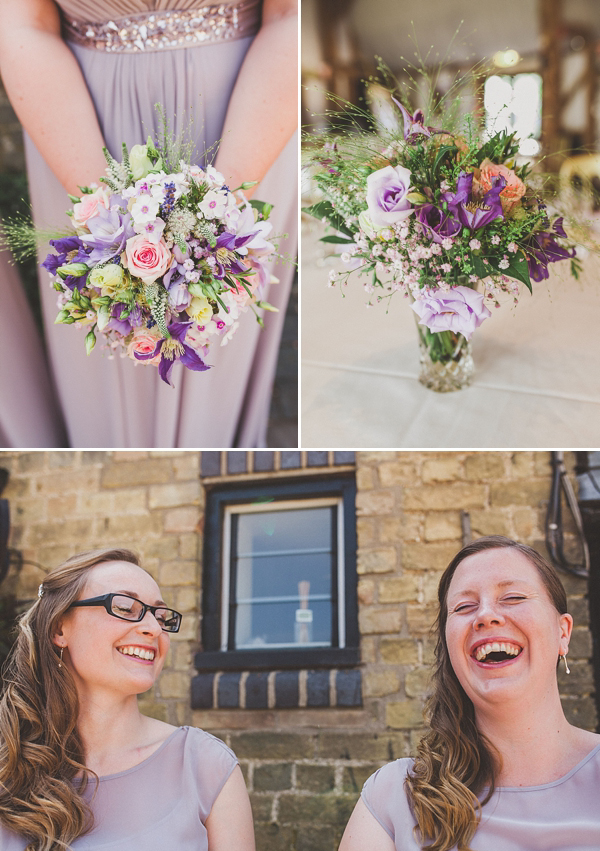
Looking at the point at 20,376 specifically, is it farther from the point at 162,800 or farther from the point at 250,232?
the point at 162,800

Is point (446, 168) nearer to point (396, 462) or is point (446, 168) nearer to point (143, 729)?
point (396, 462)

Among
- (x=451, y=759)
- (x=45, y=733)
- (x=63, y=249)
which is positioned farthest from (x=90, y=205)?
(x=451, y=759)

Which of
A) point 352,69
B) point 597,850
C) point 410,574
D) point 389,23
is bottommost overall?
point 597,850

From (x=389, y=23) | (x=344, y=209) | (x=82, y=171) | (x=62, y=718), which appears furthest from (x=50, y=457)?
(x=389, y=23)

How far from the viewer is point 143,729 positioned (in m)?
1.85

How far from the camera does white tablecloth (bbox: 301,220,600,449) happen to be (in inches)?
89.5

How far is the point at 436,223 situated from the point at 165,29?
1.21m

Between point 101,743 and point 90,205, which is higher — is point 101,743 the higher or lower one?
the lower one

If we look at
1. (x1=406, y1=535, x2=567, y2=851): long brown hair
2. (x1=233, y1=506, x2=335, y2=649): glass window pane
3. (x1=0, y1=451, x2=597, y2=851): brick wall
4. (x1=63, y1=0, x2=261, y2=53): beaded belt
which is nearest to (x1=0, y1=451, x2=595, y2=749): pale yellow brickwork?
(x1=0, y1=451, x2=597, y2=851): brick wall

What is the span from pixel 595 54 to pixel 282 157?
8.01 ft

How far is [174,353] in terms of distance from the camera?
192 cm

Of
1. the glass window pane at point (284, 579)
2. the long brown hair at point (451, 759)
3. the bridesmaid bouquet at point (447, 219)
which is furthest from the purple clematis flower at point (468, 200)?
the glass window pane at point (284, 579)

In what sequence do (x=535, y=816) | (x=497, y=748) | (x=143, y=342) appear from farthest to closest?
(x=143, y=342)
(x=497, y=748)
(x=535, y=816)

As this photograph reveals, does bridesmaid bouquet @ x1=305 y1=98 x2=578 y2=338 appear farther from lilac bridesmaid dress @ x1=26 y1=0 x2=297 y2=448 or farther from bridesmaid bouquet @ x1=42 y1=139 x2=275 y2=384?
lilac bridesmaid dress @ x1=26 y1=0 x2=297 y2=448
